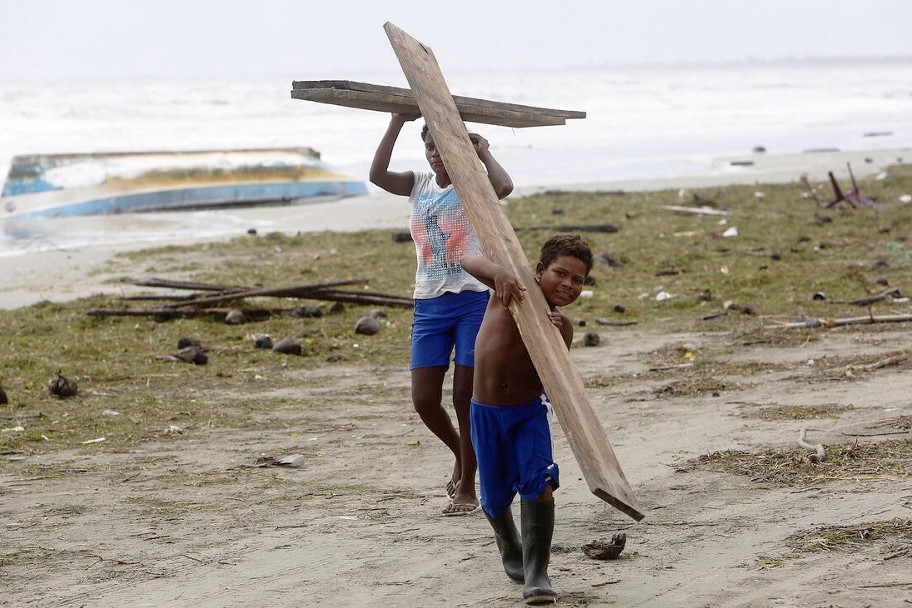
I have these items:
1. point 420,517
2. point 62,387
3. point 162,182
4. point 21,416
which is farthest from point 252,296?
point 162,182

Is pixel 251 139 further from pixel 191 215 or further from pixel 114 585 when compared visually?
pixel 114 585

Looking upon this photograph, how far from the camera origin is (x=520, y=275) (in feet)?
13.7

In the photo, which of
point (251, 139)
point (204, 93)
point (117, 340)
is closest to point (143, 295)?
point (117, 340)

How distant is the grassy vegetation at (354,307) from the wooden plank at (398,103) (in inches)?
106

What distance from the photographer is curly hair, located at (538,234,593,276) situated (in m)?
4.16

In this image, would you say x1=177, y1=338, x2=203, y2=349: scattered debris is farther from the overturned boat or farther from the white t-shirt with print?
the overturned boat

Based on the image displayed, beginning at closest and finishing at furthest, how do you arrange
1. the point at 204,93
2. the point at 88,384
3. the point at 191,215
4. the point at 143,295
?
1. the point at 88,384
2. the point at 143,295
3. the point at 191,215
4. the point at 204,93

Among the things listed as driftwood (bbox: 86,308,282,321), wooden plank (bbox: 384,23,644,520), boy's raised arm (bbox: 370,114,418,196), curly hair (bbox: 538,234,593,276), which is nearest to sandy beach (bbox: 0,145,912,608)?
wooden plank (bbox: 384,23,644,520)

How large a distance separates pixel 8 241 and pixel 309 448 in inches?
508

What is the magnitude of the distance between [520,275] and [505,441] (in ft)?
1.88

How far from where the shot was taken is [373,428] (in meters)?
7.09

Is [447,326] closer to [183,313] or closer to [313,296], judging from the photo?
[313,296]

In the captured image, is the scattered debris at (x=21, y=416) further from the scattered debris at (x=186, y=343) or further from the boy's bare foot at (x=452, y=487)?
the boy's bare foot at (x=452, y=487)

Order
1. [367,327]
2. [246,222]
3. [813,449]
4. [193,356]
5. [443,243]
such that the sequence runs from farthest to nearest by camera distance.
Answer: [246,222] < [367,327] < [193,356] < [813,449] < [443,243]
